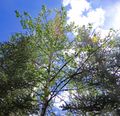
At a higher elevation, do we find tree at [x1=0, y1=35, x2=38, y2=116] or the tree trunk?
tree at [x1=0, y1=35, x2=38, y2=116]

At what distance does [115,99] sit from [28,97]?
5.89 metres

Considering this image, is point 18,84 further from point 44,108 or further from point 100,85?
point 100,85

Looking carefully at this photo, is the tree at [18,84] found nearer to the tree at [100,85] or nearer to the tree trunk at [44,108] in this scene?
the tree trunk at [44,108]

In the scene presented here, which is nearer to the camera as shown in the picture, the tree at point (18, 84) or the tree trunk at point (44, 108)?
the tree trunk at point (44, 108)

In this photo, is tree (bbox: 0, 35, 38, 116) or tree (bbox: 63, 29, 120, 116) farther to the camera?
tree (bbox: 0, 35, 38, 116)

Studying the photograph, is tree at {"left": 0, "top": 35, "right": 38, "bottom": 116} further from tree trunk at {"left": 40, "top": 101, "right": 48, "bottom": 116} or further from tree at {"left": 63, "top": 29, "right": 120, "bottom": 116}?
tree at {"left": 63, "top": 29, "right": 120, "bottom": 116}

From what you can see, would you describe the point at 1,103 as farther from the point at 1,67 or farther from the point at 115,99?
the point at 115,99

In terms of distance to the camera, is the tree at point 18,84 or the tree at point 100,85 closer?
the tree at point 100,85

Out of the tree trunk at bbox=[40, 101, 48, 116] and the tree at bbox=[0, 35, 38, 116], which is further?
the tree at bbox=[0, 35, 38, 116]

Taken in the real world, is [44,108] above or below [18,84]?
below

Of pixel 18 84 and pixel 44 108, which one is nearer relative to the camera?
pixel 44 108

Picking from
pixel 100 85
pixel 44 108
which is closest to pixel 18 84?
pixel 44 108

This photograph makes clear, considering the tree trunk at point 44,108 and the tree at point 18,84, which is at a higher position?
the tree at point 18,84

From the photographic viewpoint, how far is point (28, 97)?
23.9 metres
